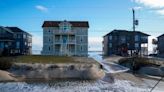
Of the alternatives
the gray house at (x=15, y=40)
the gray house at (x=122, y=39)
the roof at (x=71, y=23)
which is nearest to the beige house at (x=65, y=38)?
the roof at (x=71, y=23)

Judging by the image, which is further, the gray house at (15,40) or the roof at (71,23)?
the gray house at (15,40)

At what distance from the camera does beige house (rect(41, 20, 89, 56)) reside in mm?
79625

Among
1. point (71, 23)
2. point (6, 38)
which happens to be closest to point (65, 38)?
point (71, 23)

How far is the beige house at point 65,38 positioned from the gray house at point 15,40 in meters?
7.95

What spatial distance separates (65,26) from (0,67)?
4014 centimetres

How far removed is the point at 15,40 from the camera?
9138 cm

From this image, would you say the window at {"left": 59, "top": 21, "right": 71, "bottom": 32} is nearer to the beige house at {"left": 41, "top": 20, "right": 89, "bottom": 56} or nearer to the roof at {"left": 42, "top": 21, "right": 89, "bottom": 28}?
the beige house at {"left": 41, "top": 20, "right": 89, "bottom": 56}

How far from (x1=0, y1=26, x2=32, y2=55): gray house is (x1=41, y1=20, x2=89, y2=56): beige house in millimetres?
7946

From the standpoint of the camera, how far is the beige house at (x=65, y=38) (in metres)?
79.6

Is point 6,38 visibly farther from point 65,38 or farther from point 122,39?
point 122,39

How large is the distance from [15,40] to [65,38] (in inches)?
714

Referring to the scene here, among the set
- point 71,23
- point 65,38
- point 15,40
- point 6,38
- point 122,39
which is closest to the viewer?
point 65,38

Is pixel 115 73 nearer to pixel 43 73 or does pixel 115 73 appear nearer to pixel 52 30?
pixel 43 73

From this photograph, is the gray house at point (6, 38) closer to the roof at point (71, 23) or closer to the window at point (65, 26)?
the roof at point (71, 23)
